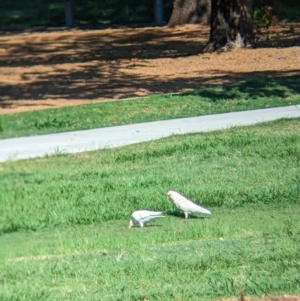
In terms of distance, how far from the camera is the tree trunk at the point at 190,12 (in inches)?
1088

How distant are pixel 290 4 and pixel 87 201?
74.7 feet

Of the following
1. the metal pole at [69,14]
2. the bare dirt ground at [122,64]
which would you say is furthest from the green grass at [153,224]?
the metal pole at [69,14]

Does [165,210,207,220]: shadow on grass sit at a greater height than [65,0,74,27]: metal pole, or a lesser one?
greater

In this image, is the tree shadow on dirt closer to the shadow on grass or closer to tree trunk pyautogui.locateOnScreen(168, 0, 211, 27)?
the shadow on grass

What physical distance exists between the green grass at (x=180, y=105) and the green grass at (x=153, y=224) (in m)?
2.36

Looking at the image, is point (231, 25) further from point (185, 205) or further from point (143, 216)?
point (143, 216)

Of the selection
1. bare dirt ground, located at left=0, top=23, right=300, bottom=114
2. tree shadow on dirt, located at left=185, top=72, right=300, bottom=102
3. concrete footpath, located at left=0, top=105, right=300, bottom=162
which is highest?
concrete footpath, located at left=0, top=105, right=300, bottom=162

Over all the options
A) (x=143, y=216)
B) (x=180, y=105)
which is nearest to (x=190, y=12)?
(x=180, y=105)

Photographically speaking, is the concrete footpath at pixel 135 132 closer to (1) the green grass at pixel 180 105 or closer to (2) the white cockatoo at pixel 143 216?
(1) the green grass at pixel 180 105

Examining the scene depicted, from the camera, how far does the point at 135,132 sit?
1166 cm

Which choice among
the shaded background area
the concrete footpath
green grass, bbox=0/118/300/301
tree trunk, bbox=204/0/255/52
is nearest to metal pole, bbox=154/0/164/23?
the shaded background area

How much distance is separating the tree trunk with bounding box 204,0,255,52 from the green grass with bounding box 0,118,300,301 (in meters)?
10.7

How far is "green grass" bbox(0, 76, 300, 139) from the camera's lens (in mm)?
12758

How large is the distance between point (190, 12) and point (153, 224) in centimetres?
2073
